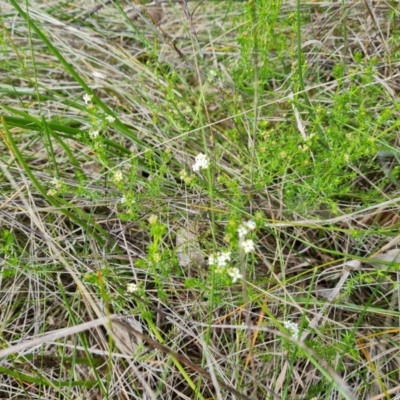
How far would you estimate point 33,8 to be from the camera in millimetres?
2141

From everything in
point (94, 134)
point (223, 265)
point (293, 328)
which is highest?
point (94, 134)

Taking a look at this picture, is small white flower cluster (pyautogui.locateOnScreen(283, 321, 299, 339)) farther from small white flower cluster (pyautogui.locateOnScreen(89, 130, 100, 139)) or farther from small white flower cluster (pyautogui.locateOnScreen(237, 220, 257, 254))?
small white flower cluster (pyautogui.locateOnScreen(89, 130, 100, 139))

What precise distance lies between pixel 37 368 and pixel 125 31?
148 cm

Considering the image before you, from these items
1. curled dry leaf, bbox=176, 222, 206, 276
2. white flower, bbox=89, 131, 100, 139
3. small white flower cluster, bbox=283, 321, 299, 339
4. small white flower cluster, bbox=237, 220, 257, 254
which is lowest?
small white flower cluster, bbox=283, 321, 299, 339

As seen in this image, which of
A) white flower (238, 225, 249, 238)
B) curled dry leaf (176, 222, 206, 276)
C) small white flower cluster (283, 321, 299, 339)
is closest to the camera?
white flower (238, 225, 249, 238)

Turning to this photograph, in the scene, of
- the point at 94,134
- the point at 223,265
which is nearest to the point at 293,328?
the point at 223,265

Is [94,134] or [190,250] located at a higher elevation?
[94,134]

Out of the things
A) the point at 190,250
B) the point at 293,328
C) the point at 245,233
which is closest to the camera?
the point at 245,233

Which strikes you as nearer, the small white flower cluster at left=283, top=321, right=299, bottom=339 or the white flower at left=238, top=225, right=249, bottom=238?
the white flower at left=238, top=225, right=249, bottom=238

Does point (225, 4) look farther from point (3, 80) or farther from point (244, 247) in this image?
point (244, 247)

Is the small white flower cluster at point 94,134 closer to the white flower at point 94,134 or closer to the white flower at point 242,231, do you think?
the white flower at point 94,134

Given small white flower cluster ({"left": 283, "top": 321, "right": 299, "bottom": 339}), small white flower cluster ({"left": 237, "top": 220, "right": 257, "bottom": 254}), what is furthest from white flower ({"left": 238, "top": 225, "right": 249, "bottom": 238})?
small white flower cluster ({"left": 283, "top": 321, "right": 299, "bottom": 339})

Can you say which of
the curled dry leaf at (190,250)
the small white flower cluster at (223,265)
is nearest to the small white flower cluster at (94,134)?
the curled dry leaf at (190,250)

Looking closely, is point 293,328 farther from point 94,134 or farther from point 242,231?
point 94,134
